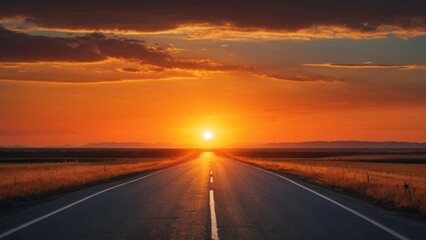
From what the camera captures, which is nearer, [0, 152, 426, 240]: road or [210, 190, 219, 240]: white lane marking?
[210, 190, 219, 240]: white lane marking

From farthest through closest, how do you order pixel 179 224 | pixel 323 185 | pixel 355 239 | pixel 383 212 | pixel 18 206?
1. pixel 323 185
2. pixel 18 206
3. pixel 383 212
4. pixel 179 224
5. pixel 355 239

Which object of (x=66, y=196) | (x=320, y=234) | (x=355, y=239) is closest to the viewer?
(x=355, y=239)

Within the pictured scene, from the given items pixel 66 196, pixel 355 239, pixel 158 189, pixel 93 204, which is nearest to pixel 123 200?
pixel 93 204

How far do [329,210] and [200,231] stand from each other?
523 cm

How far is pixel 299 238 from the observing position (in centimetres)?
973

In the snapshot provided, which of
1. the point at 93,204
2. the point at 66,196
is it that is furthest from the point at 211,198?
the point at 66,196

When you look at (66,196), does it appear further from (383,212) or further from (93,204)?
(383,212)

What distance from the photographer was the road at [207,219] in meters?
10.2

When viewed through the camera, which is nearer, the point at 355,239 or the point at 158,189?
the point at 355,239

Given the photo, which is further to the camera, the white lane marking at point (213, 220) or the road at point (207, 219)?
the road at point (207, 219)

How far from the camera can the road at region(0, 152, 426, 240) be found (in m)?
10.2

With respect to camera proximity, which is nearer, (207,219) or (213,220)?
(213,220)

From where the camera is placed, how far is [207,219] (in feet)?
40.8

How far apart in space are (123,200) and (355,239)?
9801mm
